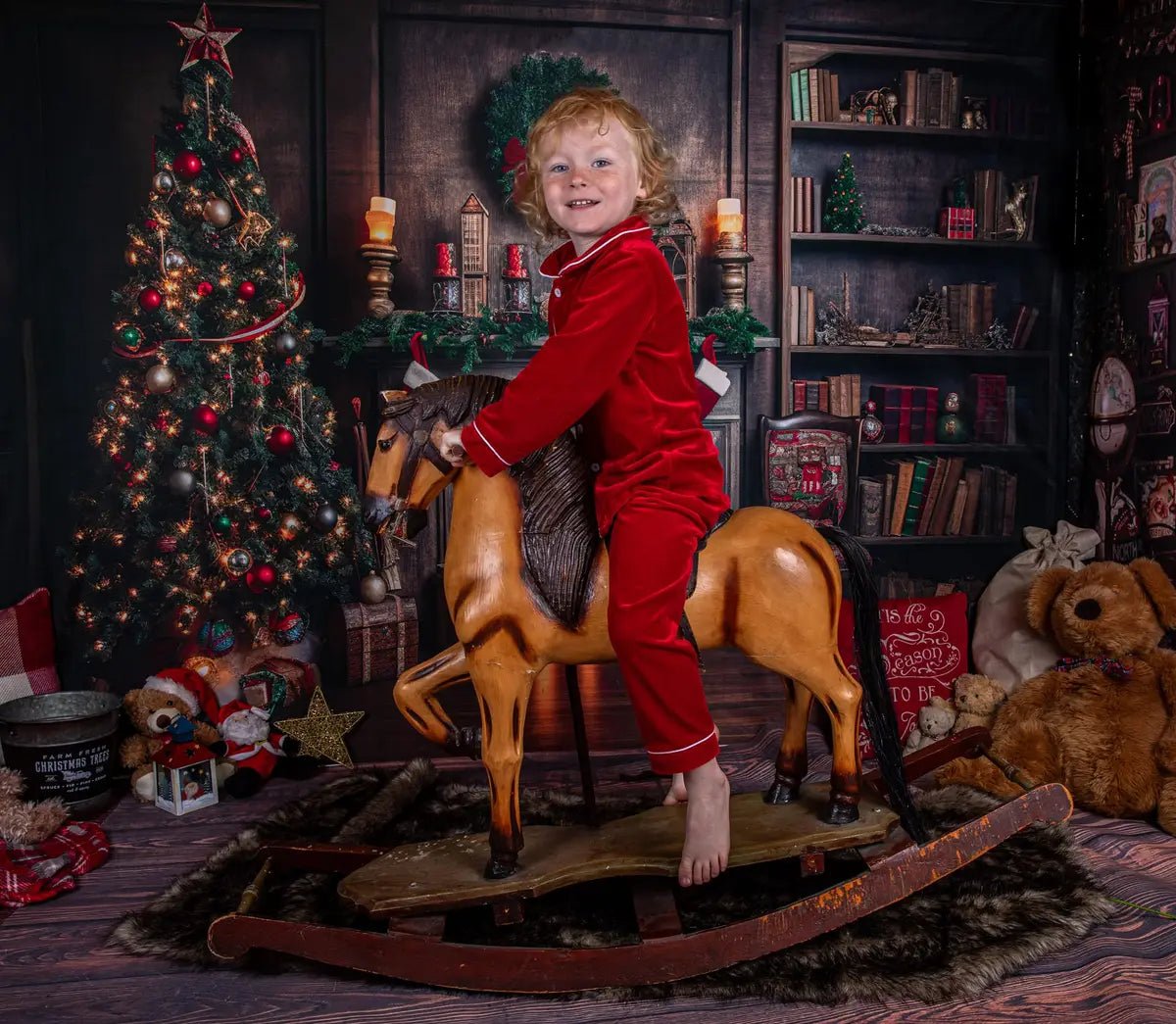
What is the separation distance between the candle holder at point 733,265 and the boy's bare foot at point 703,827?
2.38 metres

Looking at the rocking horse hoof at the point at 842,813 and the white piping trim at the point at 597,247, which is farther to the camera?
the rocking horse hoof at the point at 842,813

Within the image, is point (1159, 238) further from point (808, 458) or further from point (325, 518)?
point (325, 518)

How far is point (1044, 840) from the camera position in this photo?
2.38 meters

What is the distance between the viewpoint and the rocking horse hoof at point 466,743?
6.68 ft

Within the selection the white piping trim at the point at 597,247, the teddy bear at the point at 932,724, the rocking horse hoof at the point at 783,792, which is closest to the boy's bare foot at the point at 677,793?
the rocking horse hoof at the point at 783,792

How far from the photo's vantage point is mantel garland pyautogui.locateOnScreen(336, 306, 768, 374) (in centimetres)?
356

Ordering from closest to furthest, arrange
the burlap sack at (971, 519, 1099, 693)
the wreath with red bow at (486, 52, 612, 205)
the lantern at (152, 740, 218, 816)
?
the lantern at (152, 740, 218, 816), the burlap sack at (971, 519, 1099, 693), the wreath with red bow at (486, 52, 612, 205)

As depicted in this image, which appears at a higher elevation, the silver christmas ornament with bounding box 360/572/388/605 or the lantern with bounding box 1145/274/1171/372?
the lantern with bounding box 1145/274/1171/372

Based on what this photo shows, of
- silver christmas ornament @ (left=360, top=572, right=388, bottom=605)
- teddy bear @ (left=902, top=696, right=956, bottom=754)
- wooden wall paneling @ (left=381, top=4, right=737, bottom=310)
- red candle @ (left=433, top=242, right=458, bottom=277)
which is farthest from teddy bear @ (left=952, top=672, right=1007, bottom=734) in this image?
red candle @ (left=433, top=242, right=458, bottom=277)

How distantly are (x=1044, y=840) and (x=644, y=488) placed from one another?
1.47m

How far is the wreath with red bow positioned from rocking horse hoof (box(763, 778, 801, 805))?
2419mm

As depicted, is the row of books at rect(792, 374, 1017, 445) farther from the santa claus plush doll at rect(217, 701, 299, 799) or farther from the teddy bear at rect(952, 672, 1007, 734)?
the santa claus plush doll at rect(217, 701, 299, 799)

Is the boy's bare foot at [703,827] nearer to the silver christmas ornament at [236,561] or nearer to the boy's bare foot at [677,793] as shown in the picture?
A: the boy's bare foot at [677,793]

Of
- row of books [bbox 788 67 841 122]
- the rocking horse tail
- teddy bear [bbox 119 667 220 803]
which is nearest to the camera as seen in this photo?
the rocking horse tail
